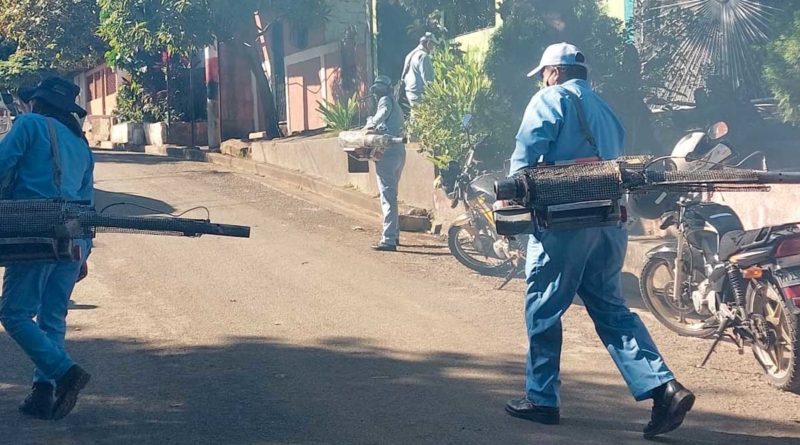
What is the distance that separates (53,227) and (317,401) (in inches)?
69.5

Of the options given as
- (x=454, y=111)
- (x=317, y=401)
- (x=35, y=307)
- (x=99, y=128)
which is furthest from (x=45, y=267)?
(x=99, y=128)

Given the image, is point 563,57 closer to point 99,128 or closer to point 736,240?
point 736,240

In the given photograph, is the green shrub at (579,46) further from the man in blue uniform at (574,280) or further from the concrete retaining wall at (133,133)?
the concrete retaining wall at (133,133)

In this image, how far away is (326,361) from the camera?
7.06 meters

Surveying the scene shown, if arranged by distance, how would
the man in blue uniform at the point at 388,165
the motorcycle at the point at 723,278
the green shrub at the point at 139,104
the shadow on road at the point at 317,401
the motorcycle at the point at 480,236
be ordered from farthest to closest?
the green shrub at the point at 139,104 → the man in blue uniform at the point at 388,165 → the motorcycle at the point at 480,236 → the motorcycle at the point at 723,278 → the shadow on road at the point at 317,401

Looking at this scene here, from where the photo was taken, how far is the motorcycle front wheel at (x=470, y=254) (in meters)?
10.5

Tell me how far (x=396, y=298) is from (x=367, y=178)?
640 centimetres

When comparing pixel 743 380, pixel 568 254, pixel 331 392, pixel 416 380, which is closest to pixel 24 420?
pixel 331 392

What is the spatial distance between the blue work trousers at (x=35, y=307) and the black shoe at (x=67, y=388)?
34 millimetres

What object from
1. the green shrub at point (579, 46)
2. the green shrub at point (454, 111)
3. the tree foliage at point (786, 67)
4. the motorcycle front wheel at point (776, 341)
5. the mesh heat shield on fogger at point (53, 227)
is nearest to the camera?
the mesh heat shield on fogger at point (53, 227)

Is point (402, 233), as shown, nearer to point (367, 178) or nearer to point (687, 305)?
point (367, 178)

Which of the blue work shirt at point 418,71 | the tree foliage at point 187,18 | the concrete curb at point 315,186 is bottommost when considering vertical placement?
the concrete curb at point 315,186

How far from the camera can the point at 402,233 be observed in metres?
13.1

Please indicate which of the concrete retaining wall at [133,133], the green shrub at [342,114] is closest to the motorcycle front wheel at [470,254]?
the green shrub at [342,114]
